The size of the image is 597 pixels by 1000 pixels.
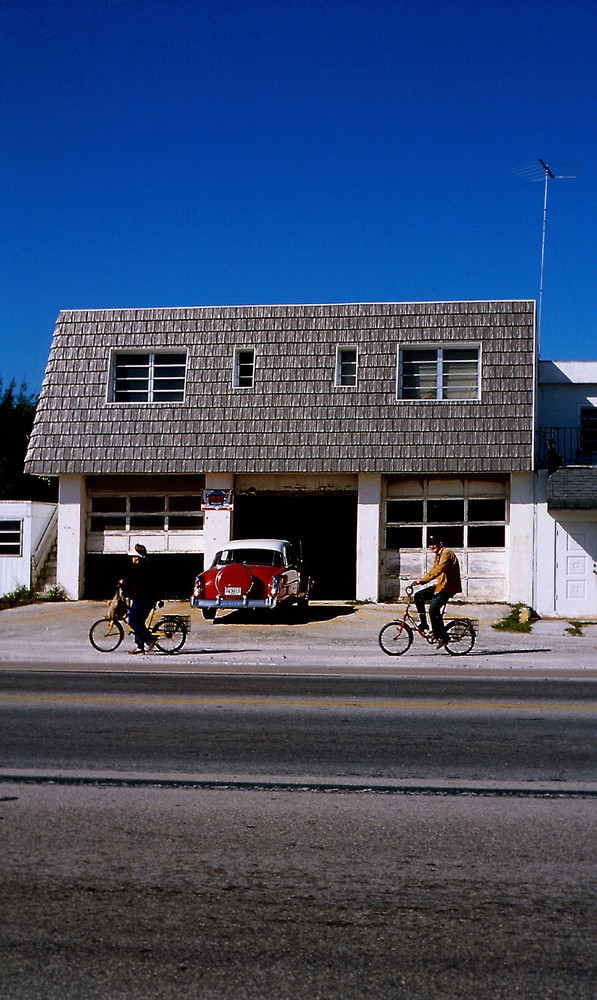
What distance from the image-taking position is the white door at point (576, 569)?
2266cm

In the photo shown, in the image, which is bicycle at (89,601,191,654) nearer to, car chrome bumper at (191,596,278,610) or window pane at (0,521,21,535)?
car chrome bumper at (191,596,278,610)

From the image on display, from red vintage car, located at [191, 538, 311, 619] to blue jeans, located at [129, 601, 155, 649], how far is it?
4.25 metres

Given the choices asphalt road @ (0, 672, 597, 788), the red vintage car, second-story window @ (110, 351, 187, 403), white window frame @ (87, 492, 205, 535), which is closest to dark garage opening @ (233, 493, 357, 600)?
white window frame @ (87, 492, 205, 535)

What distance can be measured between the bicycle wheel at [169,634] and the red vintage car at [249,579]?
3.76 metres

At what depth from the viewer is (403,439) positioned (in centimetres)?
2389

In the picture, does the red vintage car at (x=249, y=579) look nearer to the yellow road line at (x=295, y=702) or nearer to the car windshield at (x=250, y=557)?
the car windshield at (x=250, y=557)

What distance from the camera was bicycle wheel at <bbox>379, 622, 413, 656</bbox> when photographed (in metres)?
16.4

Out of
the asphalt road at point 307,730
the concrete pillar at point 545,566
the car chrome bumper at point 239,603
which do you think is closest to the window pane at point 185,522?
the car chrome bumper at point 239,603

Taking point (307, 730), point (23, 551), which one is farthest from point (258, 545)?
point (307, 730)

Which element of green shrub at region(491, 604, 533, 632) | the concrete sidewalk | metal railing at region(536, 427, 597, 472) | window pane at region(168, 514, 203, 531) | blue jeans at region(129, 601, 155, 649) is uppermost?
metal railing at region(536, 427, 597, 472)

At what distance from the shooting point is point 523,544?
23141 mm

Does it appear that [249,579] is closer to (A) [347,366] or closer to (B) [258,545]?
(B) [258,545]

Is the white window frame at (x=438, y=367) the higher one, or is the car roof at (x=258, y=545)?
the white window frame at (x=438, y=367)

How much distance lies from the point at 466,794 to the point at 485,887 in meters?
1.83
